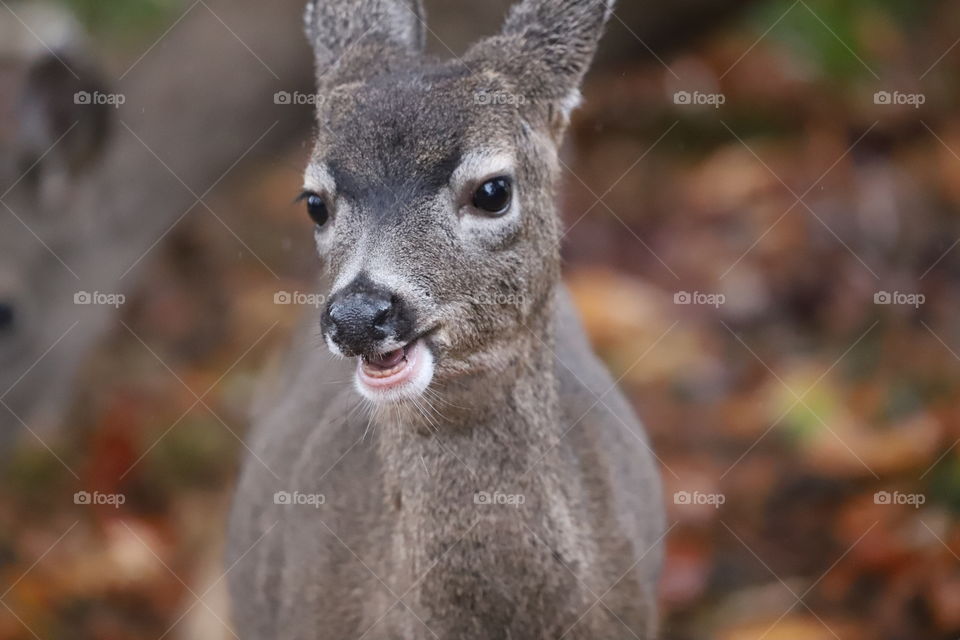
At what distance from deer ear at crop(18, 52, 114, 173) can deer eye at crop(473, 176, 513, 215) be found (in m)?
3.75

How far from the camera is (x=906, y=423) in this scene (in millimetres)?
6512

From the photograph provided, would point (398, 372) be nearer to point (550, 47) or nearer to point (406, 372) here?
point (406, 372)

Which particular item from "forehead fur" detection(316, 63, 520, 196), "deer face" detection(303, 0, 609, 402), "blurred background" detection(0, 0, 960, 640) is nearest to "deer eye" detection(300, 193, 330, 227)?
"deer face" detection(303, 0, 609, 402)

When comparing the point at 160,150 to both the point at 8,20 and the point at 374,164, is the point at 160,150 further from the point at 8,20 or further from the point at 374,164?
the point at 374,164

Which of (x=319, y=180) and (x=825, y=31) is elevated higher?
(x=825, y=31)

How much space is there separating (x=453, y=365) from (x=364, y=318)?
40cm

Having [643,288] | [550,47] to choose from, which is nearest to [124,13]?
[643,288]

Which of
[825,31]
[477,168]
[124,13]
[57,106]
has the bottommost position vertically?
[477,168]

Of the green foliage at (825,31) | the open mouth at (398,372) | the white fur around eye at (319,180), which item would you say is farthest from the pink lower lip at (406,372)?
the green foliage at (825,31)

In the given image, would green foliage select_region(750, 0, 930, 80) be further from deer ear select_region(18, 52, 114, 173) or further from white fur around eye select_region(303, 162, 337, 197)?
white fur around eye select_region(303, 162, 337, 197)

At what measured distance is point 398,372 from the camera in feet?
11.8

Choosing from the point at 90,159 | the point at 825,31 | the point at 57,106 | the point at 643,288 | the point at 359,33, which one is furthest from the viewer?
the point at 825,31

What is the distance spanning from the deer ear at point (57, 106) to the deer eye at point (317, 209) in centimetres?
333

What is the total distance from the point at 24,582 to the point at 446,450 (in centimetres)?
355
